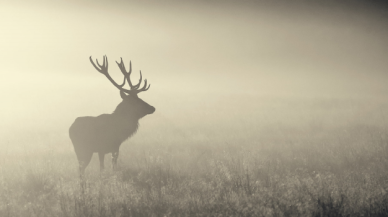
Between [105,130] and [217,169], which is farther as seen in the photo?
[105,130]

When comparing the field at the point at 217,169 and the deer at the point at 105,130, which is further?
the deer at the point at 105,130

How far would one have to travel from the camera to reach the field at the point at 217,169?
4.55 meters

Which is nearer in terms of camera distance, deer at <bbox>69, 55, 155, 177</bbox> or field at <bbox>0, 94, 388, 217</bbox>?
field at <bbox>0, 94, 388, 217</bbox>

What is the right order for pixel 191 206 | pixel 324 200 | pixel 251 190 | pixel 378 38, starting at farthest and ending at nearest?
pixel 378 38
pixel 251 190
pixel 191 206
pixel 324 200

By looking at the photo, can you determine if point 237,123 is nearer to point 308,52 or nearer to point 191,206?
point 191,206

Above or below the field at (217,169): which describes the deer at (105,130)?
above

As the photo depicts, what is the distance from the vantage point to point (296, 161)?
792 cm

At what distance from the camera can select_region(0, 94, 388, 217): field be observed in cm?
455

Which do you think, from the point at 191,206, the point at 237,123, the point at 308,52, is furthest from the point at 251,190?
the point at 308,52

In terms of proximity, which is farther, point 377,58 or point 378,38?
point 378,38

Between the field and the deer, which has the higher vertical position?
the deer

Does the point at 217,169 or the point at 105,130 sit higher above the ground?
the point at 105,130

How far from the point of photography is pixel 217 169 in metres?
6.59

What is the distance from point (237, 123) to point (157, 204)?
9.70 m
